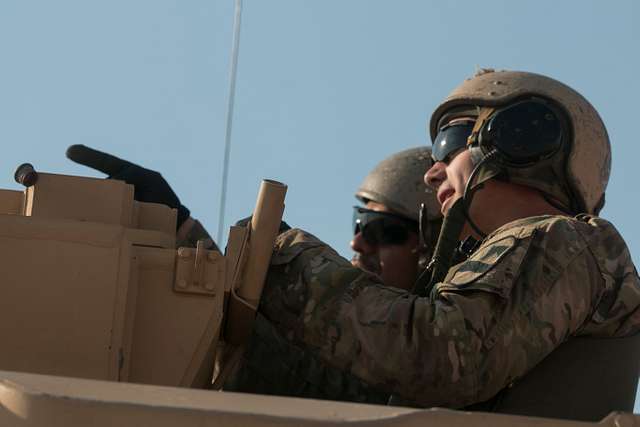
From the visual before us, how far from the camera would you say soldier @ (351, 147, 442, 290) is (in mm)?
6082

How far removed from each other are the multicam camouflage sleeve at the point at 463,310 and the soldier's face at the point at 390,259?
246 centimetres

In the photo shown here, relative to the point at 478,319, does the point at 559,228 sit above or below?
above

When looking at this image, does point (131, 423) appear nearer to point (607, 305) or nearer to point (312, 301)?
point (312, 301)

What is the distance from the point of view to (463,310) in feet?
10.7

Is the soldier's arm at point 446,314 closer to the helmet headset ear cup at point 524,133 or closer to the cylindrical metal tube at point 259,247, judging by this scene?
the cylindrical metal tube at point 259,247

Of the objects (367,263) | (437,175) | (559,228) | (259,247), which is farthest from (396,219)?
(259,247)

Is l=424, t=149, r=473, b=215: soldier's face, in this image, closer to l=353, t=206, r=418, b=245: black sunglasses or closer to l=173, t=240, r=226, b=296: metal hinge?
l=173, t=240, r=226, b=296: metal hinge

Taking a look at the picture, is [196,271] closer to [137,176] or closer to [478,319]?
[478,319]

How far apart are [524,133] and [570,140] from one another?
17 cm

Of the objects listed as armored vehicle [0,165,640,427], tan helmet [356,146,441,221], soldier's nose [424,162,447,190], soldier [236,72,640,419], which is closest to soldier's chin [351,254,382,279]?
tan helmet [356,146,441,221]

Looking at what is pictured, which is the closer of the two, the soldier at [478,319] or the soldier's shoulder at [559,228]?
the soldier at [478,319]

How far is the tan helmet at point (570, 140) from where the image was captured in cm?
410

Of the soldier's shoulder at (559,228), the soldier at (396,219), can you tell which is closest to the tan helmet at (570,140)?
the soldier's shoulder at (559,228)

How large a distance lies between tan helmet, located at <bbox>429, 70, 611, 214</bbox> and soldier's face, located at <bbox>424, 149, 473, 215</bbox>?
0.16m
